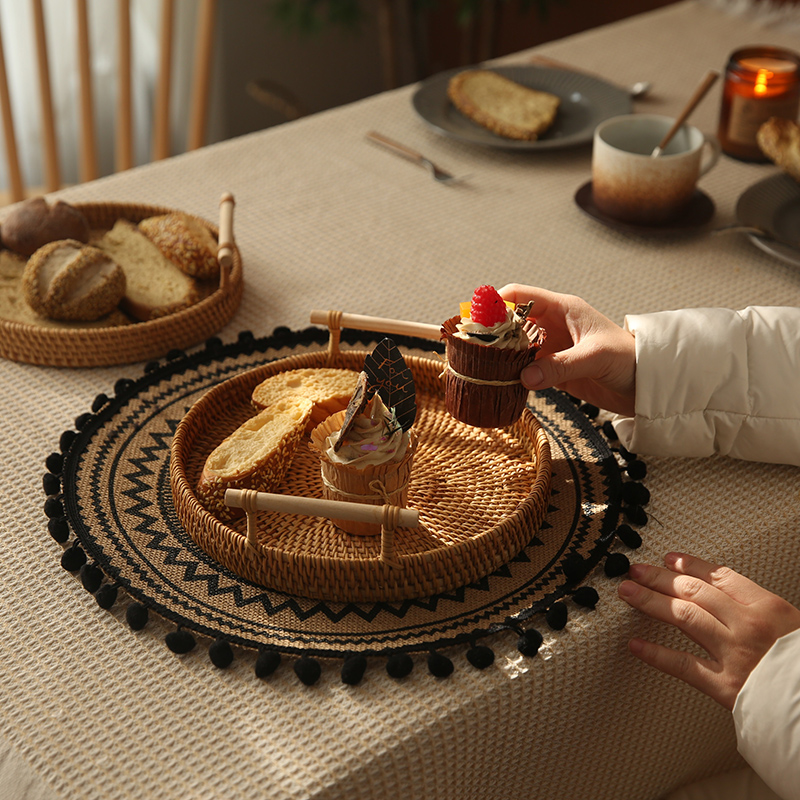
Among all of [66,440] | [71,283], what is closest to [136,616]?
[66,440]

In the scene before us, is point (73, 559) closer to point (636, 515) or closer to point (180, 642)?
A: point (180, 642)

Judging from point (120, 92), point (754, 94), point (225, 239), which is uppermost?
point (754, 94)

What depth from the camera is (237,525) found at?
736 mm

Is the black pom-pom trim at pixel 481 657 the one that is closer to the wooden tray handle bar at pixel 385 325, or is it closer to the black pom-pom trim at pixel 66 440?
the wooden tray handle bar at pixel 385 325

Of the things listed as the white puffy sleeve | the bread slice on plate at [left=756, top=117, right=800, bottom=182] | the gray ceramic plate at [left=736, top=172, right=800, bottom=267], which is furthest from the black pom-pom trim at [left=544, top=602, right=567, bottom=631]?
the bread slice on plate at [left=756, top=117, right=800, bottom=182]

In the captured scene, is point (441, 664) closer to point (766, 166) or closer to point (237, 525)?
point (237, 525)

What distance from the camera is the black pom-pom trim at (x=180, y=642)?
0.62 m

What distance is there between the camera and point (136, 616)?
644 mm

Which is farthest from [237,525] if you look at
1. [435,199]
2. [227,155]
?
[227,155]

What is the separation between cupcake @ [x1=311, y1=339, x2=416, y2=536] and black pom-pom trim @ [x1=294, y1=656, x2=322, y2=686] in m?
0.13

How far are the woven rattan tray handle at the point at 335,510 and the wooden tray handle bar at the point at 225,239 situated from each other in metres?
0.42

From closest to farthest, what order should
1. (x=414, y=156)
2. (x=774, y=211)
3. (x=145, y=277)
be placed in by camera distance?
(x=145, y=277) → (x=774, y=211) → (x=414, y=156)

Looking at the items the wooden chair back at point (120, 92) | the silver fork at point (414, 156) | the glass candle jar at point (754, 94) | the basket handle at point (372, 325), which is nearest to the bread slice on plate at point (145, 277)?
the basket handle at point (372, 325)

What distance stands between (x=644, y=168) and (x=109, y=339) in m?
0.68
